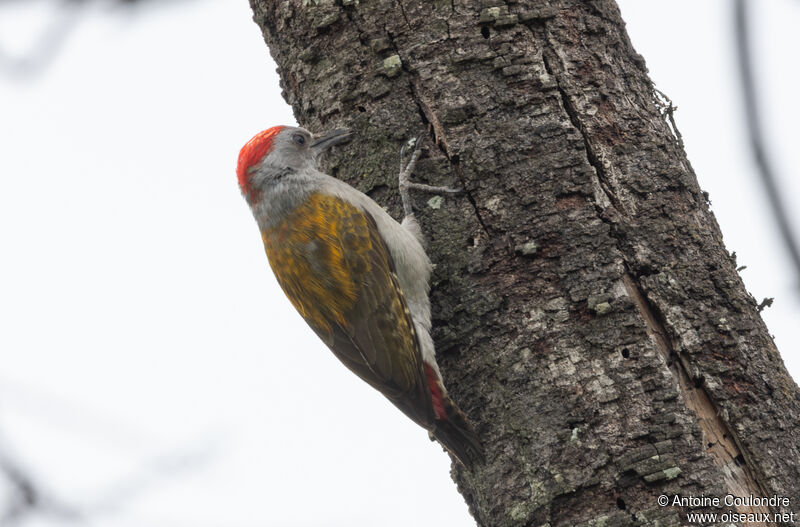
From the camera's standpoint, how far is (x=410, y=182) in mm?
3746

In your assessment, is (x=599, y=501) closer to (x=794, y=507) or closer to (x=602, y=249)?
(x=794, y=507)

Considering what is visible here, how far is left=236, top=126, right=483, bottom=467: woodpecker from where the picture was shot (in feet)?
13.1

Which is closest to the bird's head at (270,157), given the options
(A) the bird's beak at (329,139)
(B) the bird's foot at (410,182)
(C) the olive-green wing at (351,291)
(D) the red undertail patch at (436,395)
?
(C) the olive-green wing at (351,291)

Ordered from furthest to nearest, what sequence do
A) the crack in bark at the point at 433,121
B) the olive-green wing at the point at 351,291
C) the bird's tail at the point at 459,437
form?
the olive-green wing at the point at 351,291
the crack in bark at the point at 433,121
the bird's tail at the point at 459,437

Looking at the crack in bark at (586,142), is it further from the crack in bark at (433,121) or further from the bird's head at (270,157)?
the bird's head at (270,157)

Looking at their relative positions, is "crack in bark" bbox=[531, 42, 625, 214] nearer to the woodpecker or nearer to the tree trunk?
the tree trunk

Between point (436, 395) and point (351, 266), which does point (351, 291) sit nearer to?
Result: point (351, 266)

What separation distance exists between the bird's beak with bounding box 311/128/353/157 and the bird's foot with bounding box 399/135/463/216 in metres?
0.35

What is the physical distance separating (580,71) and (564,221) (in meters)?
0.70

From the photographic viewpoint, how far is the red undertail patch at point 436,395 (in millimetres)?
3708

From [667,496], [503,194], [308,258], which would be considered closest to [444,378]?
[503,194]

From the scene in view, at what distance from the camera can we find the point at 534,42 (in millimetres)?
3689

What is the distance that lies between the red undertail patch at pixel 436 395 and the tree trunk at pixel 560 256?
195 millimetres

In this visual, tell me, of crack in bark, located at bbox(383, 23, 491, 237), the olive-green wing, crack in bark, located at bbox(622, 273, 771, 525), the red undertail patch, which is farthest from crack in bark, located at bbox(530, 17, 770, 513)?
the olive-green wing
